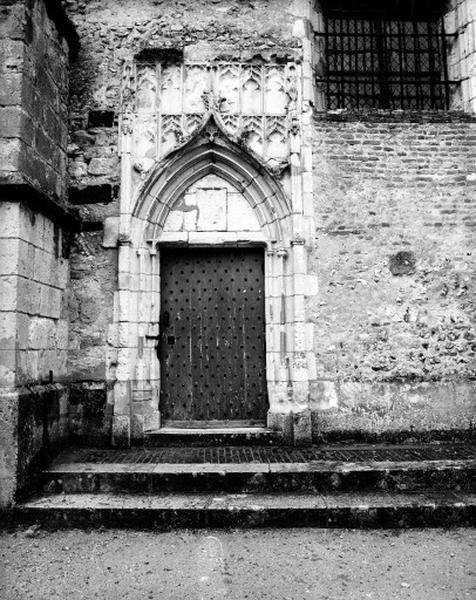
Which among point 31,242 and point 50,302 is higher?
point 31,242

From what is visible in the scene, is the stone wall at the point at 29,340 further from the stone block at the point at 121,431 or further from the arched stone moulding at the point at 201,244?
the arched stone moulding at the point at 201,244

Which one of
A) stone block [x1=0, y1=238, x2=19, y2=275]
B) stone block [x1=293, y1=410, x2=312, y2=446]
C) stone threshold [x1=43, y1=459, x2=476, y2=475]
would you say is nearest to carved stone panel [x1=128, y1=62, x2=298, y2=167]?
stone block [x1=0, y1=238, x2=19, y2=275]

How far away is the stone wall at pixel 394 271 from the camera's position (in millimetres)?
5578

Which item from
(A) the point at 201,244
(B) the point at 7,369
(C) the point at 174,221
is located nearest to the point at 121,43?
(C) the point at 174,221

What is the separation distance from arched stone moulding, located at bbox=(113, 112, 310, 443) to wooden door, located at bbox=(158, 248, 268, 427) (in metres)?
0.19

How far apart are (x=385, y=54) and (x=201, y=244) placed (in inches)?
145

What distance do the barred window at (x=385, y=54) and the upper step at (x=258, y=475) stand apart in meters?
4.58

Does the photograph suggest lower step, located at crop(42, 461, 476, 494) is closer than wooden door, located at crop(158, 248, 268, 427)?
Yes

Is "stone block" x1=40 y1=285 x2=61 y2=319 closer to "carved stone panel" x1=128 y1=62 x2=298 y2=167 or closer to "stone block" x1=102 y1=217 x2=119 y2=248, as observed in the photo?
"stone block" x1=102 y1=217 x2=119 y2=248

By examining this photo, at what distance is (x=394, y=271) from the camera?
226 inches

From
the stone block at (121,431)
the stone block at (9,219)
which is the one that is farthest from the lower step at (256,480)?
the stone block at (9,219)

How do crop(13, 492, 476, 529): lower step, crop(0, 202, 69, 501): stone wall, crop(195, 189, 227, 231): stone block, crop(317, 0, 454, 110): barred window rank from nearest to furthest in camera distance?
crop(13, 492, 476, 529): lower step → crop(0, 202, 69, 501): stone wall → crop(195, 189, 227, 231): stone block → crop(317, 0, 454, 110): barred window

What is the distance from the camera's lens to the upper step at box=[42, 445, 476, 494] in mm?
4328

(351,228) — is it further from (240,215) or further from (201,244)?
(201,244)
